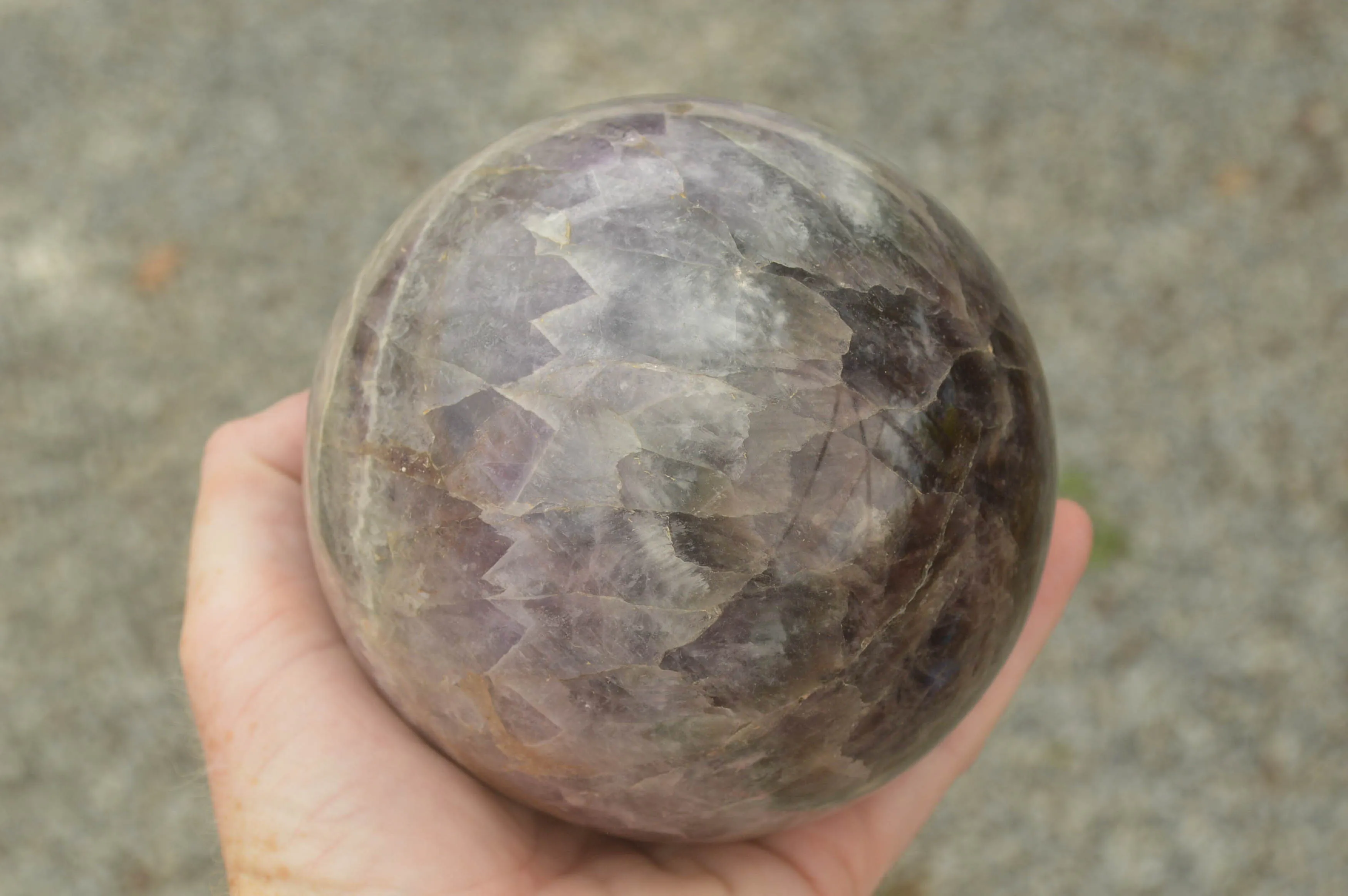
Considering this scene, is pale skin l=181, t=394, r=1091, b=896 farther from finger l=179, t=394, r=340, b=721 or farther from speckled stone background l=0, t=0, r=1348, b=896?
speckled stone background l=0, t=0, r=1348, b=896

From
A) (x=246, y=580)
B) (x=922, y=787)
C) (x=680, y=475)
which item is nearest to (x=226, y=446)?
(x=246, y=580)

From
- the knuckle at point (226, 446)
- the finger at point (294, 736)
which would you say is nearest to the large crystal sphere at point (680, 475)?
the finger at point (294, 736)

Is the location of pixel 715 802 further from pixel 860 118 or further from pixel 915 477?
pixel 860 118

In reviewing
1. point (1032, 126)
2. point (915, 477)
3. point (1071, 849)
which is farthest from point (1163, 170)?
point (915, 477)

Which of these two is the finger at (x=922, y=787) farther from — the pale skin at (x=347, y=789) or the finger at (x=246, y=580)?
the finger at (x=246, y=580)

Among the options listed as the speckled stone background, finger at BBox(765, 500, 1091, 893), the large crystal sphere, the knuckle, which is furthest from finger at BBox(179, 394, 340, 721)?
finger at BBox(765, 500, 1091, 893)

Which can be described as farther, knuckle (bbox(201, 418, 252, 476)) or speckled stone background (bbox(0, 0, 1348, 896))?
speckled stone background (bbox(0, 0, 1348, 896))
